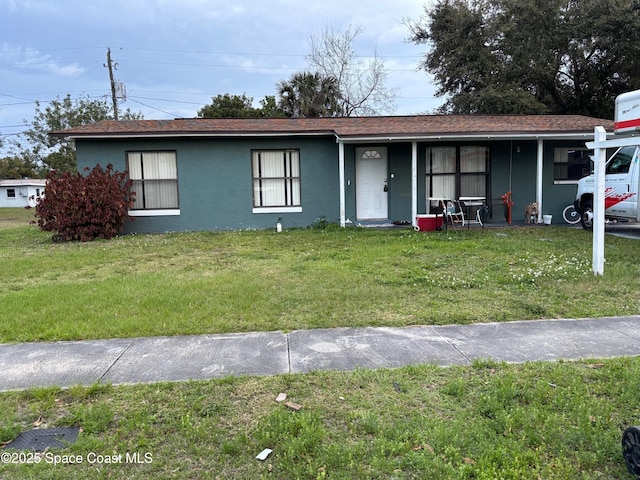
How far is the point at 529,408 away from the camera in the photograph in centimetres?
303

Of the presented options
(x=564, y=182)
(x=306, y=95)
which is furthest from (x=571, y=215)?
(x=306, y=95)

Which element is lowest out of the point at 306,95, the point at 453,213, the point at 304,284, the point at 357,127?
the point at 304,284

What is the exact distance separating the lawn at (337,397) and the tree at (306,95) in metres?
22.4

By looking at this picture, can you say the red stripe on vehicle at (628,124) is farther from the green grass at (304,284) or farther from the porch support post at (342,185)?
the porch support post at (342,185)

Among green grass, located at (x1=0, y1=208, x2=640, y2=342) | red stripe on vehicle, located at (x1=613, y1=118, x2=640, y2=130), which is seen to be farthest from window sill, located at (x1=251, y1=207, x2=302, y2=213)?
red stripe on vehicle, located at (x1=613, y1=118, x2=640, y2=130)

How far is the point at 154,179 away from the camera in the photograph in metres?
13.2

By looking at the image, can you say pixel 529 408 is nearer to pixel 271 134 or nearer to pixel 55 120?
pixel 271 134

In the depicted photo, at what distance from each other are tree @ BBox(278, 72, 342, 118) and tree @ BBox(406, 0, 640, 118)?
6.02 metres

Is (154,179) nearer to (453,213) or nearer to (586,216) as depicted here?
(453,213)

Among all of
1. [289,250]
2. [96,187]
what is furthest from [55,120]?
[289,250]

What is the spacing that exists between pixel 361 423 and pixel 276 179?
11.2 metres

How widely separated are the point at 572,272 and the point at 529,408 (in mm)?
4589

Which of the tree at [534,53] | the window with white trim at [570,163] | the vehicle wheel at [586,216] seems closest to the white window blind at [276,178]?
the vehicle wheel at [586,216]

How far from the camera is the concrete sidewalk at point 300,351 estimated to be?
372cm
